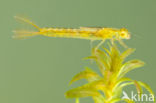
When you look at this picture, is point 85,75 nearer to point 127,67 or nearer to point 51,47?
point 127,67

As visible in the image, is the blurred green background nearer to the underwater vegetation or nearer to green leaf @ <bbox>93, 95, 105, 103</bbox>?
the underwater vegetation

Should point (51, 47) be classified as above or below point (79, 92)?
above

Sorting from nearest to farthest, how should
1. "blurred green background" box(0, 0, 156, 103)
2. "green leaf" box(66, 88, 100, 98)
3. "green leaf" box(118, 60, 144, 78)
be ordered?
"green leaf" box(66, 88, 100, 98) → "green leaf" box(118, 60, 144, 78) → "blurred green background" box(0, 0, 156, 103)

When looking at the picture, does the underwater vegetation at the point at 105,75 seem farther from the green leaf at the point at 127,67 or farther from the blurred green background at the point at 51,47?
the blurred green background at the point at 51,47

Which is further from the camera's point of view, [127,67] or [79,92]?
[127,67]

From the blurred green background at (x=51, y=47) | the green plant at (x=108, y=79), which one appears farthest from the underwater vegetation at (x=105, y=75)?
the blurred green background at (x=51, y=47)

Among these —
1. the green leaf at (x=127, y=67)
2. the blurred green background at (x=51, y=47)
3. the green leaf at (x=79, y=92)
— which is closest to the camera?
the green leaf at (x=79, y=92)

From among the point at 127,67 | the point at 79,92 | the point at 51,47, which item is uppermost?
the point at 51,47

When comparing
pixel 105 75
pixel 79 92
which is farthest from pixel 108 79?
pixel 79 92

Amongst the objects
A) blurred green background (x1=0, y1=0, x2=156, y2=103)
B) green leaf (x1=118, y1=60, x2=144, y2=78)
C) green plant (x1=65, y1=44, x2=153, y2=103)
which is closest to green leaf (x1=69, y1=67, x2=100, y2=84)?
green plant (x1=65, y1=44, x2=153, y2=103)
